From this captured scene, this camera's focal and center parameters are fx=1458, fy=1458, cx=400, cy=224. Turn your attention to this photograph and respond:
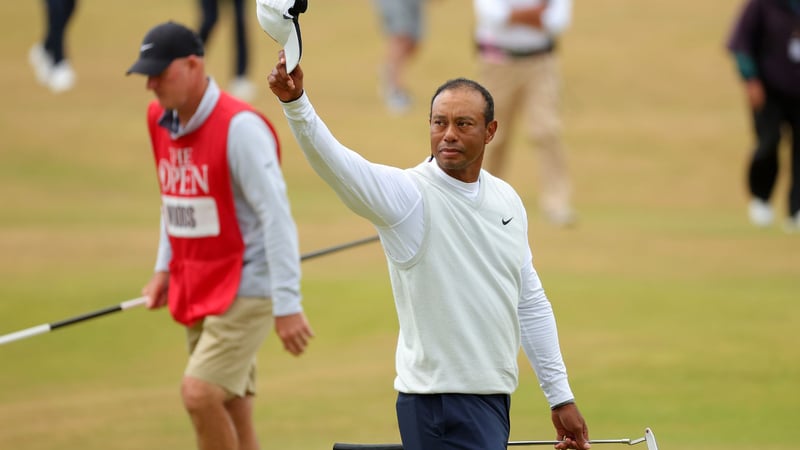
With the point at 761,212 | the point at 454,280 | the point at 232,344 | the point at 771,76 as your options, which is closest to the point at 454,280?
the point at 454,280

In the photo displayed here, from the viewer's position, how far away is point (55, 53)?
17.0 meters

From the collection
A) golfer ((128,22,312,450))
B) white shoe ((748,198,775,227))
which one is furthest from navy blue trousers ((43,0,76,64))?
golfer ((128,22,312,450))

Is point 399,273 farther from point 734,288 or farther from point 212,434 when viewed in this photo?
point 734,288

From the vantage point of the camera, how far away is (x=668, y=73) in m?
20.3

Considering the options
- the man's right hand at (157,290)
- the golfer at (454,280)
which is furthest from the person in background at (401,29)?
the golfer at (454,280)

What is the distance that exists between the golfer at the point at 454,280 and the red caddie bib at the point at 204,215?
179cm

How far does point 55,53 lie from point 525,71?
20.9 ft

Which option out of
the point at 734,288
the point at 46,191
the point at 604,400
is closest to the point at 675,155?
the point at 734,288

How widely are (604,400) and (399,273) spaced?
4.64m

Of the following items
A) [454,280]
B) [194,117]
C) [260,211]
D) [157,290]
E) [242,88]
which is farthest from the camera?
[242,88]

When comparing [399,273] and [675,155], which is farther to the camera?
[675,155]

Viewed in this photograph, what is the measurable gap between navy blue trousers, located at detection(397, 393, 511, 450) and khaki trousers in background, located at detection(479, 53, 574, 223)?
27.6 ft

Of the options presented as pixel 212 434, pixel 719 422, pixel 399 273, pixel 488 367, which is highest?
pixel 399 273

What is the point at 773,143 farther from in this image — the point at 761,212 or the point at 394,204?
the point at 394,204
